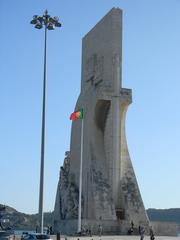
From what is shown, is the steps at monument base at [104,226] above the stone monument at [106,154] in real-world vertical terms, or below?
below

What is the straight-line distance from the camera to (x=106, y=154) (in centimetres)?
4706

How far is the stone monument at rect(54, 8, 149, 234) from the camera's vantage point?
44781 mm

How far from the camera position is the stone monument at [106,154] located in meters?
44.8

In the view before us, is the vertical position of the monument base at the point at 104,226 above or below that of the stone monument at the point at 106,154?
below

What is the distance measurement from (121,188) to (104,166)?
2478 mm

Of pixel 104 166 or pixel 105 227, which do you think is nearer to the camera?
pixel 105 227

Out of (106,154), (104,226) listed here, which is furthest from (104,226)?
(106,154)

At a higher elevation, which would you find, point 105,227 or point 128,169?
point 128,169

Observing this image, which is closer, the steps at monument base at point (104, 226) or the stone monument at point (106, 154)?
the steps at monument base at point (104, 226)

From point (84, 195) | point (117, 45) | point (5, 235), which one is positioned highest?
point (117, 45)

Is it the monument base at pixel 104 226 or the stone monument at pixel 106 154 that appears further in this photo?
the stone monument at pixel 106 154

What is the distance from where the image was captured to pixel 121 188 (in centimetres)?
4628

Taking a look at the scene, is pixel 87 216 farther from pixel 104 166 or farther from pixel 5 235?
pixel 5 235

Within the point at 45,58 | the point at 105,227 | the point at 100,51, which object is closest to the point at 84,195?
the point at 105,227
